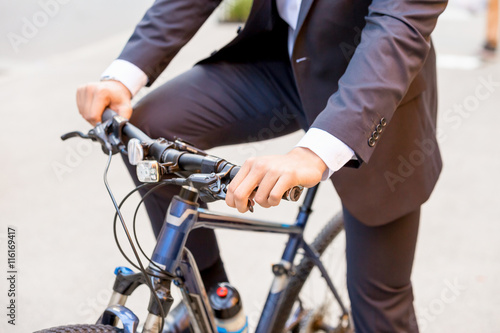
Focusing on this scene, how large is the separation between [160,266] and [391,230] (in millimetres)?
665

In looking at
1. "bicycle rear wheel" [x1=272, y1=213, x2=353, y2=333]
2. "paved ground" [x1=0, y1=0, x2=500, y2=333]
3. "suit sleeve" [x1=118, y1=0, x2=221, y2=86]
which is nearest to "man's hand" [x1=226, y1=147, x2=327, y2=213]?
"suit sleeve" [x1=118, y1=0, x2=221, y2=86]

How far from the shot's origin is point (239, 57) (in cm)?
161

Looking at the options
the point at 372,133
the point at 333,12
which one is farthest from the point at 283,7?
the point at 372,133

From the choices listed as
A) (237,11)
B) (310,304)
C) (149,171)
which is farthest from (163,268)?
(237,11)

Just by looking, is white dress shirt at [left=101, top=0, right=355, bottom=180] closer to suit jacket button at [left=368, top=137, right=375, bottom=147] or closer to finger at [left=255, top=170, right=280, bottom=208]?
suit jacket button at [left=368, top=137, right=375, bottom=147]

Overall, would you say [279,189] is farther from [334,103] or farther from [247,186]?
[334,103]

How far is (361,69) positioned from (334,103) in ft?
0.29

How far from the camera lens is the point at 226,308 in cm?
142

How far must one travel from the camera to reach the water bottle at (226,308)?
142 cm

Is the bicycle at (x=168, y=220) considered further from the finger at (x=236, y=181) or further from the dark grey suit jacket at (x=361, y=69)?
the dark grey suit jacket at (x=361, y=69)

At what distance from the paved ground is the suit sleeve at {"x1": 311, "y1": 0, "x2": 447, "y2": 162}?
1.62m

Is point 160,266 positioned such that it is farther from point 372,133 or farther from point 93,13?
point 93,13

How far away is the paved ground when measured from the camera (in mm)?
2588

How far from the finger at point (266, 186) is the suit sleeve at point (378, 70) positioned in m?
0.19
